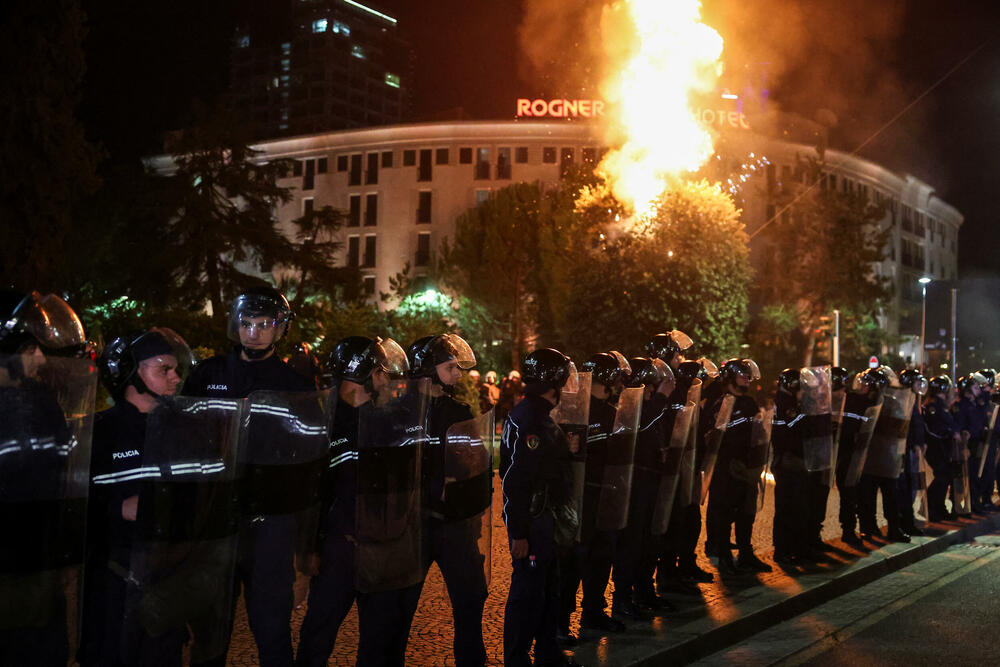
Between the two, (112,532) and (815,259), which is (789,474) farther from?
(815,259)

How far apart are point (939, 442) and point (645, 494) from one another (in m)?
6.78

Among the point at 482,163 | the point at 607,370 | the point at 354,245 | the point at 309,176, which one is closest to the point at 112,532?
the point at 607,370

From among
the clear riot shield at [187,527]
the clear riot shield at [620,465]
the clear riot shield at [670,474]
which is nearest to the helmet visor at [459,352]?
the clear riot shield at [187,527]

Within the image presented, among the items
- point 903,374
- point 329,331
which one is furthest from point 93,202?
point 903,374

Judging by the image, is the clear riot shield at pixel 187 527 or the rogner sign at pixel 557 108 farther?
the rogner sign at pixel 557 108

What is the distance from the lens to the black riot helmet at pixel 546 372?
5.60m

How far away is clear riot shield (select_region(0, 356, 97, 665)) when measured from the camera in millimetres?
3730

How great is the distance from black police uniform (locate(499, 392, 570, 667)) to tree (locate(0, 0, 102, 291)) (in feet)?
70.3

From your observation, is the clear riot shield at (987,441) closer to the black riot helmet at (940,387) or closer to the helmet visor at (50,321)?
the black riot helmet at (940,387)

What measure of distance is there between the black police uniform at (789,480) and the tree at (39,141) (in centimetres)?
1986

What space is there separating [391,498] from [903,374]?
29.1 feet

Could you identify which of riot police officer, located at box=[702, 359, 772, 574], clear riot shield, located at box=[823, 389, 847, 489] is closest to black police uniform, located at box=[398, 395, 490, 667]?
riot police officer, located at box=[702, 359, 772, 574]

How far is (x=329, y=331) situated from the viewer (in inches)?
957

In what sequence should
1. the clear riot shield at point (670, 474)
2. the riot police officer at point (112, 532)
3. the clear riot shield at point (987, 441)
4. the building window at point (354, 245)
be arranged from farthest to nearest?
1. the building window at point (354, 245)
2. the clear riot shield at point (987, 441)
3. the clear riot shield at point (670, 474)
4. the riot police officer at point (112, 532)
